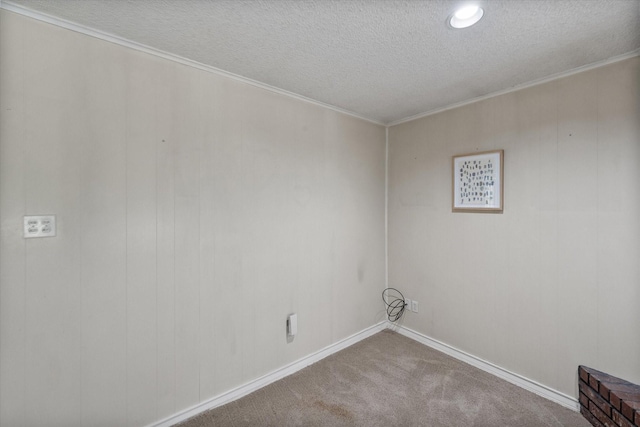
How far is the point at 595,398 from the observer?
1817 millimetres

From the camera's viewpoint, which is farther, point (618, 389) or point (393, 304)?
point (393, 304)

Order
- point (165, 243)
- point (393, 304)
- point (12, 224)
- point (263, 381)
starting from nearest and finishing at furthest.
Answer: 1. point (12, 224)
2. point (165, 243)
3. point (263, 381)
4. point (393, 304)

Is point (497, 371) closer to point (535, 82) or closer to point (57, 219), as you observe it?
Result: point (535, 82)

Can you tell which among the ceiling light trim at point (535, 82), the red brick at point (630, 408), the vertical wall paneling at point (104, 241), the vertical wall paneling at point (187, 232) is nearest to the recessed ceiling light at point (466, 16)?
the ceiling light trim at point (535, 82)

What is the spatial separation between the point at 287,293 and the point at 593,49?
2.68 meters

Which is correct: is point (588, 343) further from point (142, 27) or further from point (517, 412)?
point (142, 27)

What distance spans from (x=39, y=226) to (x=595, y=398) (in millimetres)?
3442

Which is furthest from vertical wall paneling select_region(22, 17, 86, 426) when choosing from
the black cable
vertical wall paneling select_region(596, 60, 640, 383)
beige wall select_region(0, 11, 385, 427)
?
vertical wall paneling select_region(596, 60, 640, 383)

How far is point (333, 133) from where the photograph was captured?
9.02 feet

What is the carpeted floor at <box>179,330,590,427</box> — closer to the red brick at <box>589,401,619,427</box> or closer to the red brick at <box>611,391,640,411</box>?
the red brick at <box>589,401,619,427</box>

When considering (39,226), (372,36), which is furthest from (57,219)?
(372,36)

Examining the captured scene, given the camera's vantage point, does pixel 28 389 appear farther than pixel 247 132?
No

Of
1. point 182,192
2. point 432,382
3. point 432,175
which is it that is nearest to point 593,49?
point 432,175

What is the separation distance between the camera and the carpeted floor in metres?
1.86
